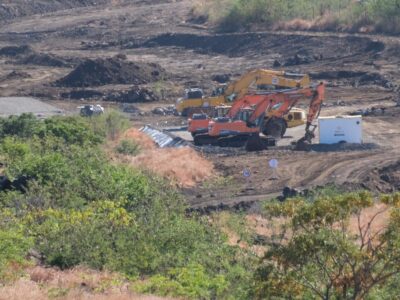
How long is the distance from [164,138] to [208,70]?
28.0 metres

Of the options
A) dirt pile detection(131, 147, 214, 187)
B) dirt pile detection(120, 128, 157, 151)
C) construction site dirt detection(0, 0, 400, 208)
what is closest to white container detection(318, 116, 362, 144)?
construction site dirt detection(0, 0, 400, 208)

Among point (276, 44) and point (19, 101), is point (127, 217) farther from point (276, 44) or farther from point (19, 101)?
point (276, 44)

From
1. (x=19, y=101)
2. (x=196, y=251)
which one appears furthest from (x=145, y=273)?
(x=19, y=101)

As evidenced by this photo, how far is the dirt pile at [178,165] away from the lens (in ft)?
117

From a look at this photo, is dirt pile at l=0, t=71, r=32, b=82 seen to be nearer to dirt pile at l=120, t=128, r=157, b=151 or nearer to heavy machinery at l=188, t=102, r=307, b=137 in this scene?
heavy machinery at l=188, t=102, r=307, b=137

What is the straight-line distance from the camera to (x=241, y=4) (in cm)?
8825

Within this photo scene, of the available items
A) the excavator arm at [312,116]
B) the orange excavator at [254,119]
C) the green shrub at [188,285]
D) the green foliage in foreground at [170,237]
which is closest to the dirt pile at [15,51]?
the orange excavator at [254,119]

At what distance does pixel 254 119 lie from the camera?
143ft

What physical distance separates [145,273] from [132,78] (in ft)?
162

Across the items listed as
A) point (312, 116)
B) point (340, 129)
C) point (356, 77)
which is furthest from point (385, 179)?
point (356, 77)

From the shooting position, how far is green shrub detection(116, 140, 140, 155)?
38.9 m

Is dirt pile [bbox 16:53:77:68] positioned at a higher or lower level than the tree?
lower

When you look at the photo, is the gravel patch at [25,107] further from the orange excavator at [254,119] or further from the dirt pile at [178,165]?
the dirt pile at [178,165]

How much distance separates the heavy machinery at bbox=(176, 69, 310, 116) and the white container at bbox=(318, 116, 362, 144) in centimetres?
452
